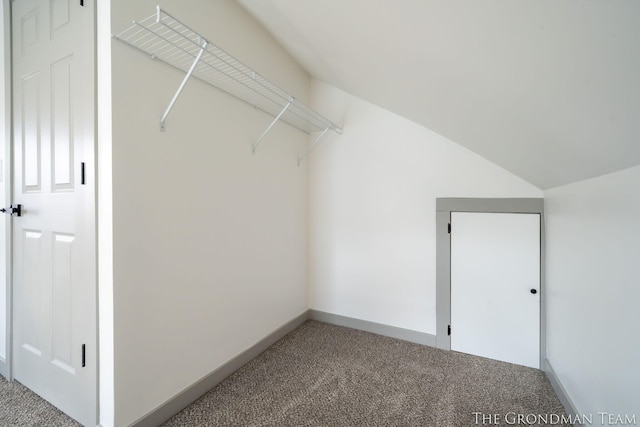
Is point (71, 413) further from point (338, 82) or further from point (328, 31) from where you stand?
point (338, 82)

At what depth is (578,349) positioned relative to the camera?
1442 mm

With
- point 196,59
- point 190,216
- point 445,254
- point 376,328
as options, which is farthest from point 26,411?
point 445,254

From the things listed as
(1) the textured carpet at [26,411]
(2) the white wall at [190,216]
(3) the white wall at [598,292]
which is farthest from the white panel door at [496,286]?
(1) the textured carpet at [26,411]

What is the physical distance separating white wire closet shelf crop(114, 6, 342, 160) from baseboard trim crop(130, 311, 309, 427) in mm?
1634

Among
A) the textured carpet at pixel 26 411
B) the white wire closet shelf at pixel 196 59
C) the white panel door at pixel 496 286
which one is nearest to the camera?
the white wire closet shelf at pixel 196 59

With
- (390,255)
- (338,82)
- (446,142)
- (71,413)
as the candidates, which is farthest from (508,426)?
(338,82)

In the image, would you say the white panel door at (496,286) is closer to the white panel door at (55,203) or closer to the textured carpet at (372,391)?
the textured carpet at (372,391)

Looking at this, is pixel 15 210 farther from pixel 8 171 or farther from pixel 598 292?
pixel 598 292

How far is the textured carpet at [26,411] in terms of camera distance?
1434 millimetres

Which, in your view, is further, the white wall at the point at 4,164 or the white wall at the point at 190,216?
the white wall at the point at 4,164

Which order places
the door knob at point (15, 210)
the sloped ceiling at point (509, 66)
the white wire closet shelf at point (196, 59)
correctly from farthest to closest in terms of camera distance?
the door knob at point (15, 210), the white wire closet shelf at point (196, 59), the sloped ceiling at point (509, 66)

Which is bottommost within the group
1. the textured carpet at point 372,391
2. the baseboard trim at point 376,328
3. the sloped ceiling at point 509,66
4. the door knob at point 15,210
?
the textured carpet at point 372,391

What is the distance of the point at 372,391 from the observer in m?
1.78

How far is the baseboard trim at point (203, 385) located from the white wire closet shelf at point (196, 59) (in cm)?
163
